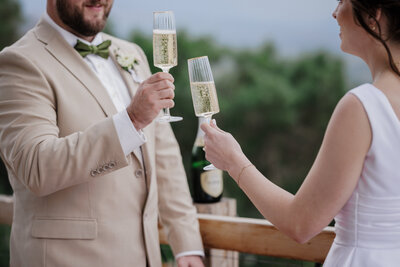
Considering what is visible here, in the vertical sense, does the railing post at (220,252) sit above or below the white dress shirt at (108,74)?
below

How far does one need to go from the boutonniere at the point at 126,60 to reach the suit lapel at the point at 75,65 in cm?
23

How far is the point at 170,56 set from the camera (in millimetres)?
1758

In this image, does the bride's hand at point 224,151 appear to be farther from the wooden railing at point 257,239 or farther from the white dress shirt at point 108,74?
the wooden railing at point 257,239

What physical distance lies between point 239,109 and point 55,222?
242 inches

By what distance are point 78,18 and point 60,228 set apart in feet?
2.99

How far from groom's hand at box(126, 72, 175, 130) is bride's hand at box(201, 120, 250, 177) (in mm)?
191

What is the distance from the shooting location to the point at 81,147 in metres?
1.72

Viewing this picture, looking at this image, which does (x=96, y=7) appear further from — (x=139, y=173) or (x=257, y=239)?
(x=257, y=239)

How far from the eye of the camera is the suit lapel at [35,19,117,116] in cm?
193

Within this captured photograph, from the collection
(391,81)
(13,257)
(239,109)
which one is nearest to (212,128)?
(391,81)

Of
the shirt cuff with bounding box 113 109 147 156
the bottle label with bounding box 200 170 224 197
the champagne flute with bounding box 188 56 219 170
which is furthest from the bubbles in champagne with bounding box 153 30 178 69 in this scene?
the bottle label with bounding box 200 170 224 197

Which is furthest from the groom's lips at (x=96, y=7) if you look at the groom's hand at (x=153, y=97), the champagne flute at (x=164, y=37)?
the groom's hand at (x=153, y=97)

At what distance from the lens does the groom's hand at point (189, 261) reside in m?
2.16

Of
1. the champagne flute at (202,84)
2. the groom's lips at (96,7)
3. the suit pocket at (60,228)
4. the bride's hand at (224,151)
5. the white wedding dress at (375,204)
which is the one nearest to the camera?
the white wedding dress at (375,204)
